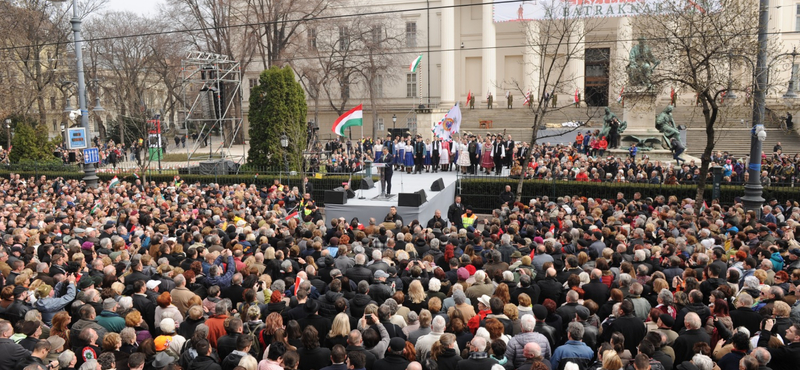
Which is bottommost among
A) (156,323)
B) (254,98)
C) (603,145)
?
(156,323)

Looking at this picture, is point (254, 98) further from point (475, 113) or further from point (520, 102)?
point (520, 102)

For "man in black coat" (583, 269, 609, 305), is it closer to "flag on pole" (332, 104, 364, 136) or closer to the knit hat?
the knit hat

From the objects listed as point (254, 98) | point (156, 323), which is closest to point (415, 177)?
point (254, 98)

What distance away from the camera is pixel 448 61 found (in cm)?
4850

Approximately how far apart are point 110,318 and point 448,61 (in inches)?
1704

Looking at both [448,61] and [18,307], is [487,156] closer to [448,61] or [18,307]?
[18,307]

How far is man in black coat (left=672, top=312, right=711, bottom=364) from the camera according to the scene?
6.33 meters

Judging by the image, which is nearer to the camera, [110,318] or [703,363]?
[703,363]

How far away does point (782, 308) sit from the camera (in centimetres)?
644

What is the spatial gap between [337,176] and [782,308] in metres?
18.1

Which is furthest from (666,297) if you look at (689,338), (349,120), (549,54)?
(549,54)

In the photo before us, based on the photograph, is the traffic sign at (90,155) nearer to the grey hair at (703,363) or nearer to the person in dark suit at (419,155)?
the person in dark suit at (419,155)

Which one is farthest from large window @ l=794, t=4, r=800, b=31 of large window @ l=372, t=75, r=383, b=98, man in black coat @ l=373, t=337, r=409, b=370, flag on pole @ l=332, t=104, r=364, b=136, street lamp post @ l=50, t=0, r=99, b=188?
man in black coat @ l=373, t=337, r=409, b=370

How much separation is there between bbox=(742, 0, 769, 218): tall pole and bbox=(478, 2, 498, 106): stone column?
32815 mm
